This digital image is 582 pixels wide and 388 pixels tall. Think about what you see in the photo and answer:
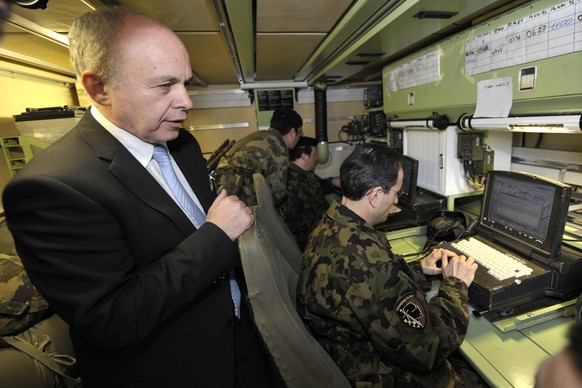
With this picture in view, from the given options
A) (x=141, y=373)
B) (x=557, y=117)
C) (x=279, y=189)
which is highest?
(x=557, y=117)

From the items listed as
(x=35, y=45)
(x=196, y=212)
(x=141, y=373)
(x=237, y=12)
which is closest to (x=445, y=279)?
(x=196, y=212)

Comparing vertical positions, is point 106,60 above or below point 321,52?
below

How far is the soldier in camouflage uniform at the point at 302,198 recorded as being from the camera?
2.68 metres

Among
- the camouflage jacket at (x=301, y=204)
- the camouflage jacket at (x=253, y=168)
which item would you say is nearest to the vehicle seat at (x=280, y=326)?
the camouflage jacket at (x=253, y=168)

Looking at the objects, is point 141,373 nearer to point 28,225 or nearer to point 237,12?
point 28,225

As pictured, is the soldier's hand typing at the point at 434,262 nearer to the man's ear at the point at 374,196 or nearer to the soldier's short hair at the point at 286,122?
the man's ear at the point at 374,196

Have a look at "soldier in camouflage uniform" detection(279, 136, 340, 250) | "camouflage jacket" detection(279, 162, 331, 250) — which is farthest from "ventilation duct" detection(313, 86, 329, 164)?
"camouflage jacket" detection(279, 162, 331, 250)

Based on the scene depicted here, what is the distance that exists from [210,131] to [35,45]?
203 cm

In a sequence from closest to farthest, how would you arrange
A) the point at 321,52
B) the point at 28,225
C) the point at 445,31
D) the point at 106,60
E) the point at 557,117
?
the point at 28,225
the point at 106,60
the point at 557,117
the point at 445,31
the point at 321,52

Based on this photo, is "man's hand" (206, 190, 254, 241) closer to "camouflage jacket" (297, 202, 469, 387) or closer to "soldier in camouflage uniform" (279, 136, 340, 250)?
"camouflage jacket" (297, 202, 469, 387)

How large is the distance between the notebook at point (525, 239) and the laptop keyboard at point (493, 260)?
0.04 ft

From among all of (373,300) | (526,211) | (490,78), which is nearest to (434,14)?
(490,78)

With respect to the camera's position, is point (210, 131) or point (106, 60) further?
point (210, 131)

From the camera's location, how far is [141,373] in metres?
0.78
